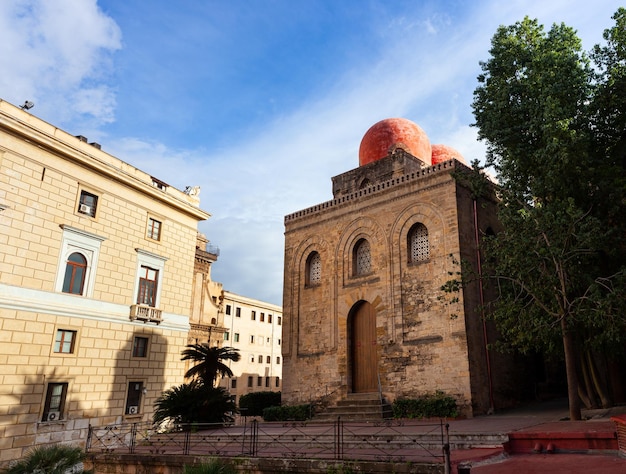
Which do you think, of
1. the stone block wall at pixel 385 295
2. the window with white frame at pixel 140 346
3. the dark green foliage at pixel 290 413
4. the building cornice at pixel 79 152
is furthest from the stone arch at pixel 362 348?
the building cornice at pixel 79 152

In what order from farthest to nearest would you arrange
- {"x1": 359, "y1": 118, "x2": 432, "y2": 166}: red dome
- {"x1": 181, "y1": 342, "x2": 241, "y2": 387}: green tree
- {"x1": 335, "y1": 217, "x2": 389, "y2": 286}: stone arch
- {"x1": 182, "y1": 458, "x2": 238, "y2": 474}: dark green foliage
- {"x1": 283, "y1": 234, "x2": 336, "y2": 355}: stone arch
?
{"x1": 359, "y1": 118, "x2": 432, "y2": 166}: red dome < {"x1": 283, "y1": 234, "x2": 336, "y2": 355}: stone arch < {"x1": 335, "y1": 217, "x2": 389, "y2": 286}: stone arch < {"x1": 181, "y1": 342, "x2": 241, "y2": 387}: green tree < {"x1": 182, "y1": 458, "x2": 238, "y2": 474}: dark green foliage

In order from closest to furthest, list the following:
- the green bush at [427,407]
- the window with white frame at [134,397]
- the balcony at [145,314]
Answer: the green bush at [427,407] → the window with white frame at [134,397] → the balcony at [145,314]

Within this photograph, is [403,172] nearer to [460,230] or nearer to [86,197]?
[460,230]

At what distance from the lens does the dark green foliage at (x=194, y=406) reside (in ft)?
55.8

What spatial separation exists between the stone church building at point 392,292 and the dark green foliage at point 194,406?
12.5 feet

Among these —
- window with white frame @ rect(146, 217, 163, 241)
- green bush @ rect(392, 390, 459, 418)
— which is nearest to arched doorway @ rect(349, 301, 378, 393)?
green bush @ rect(392, 390, 459, 418)

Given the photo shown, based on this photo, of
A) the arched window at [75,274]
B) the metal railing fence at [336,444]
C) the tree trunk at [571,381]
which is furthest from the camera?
the arched window at [75,274]

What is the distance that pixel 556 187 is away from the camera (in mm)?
13125

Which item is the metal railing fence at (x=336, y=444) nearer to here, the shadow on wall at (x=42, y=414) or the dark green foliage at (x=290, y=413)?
the shadow on wall at (x=42, y=414)

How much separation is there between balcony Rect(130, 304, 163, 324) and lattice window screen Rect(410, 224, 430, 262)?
431 inches

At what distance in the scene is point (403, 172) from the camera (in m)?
21.7

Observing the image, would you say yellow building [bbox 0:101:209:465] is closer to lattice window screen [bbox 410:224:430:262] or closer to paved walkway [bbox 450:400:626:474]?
lattice window screen [bbox 410:224:430:262]

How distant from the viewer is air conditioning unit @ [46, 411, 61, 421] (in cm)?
1617

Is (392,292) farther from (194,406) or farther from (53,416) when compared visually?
(53,416)
